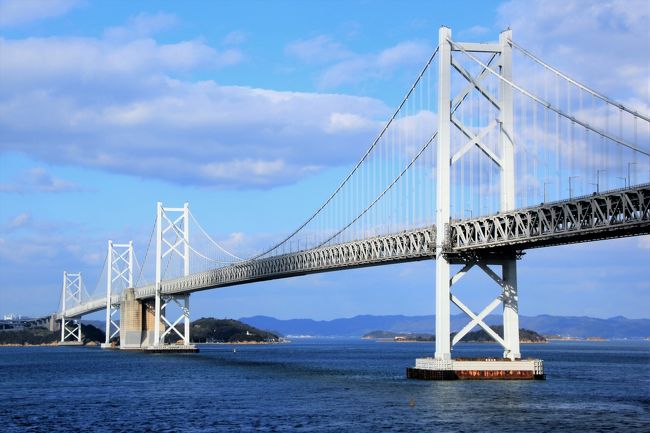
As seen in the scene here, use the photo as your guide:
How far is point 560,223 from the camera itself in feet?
135

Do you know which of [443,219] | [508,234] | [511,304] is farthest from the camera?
[511,304]

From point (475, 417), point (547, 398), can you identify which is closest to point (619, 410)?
point (547, 398)

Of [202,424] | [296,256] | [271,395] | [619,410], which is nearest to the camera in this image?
[202,424]

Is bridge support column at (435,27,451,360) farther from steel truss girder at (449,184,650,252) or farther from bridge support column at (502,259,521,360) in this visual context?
bridge support column at (502,259,521,360)

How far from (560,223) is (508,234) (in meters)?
3.82

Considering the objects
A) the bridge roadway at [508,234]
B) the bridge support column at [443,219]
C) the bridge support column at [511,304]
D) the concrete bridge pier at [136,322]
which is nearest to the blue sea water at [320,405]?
the bridge support column at [511,304]

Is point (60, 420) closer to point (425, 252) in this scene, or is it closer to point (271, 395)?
point (271, 395)

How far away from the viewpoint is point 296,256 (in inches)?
2889

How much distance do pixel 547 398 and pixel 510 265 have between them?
777cm

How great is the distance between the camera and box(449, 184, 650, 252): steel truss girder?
3703cm

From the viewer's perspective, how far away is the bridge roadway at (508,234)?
123 ft

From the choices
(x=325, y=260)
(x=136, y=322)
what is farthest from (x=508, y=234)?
(x=136, y=322)

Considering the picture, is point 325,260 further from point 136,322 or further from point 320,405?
point 136,322

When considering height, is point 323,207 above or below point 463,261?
above
